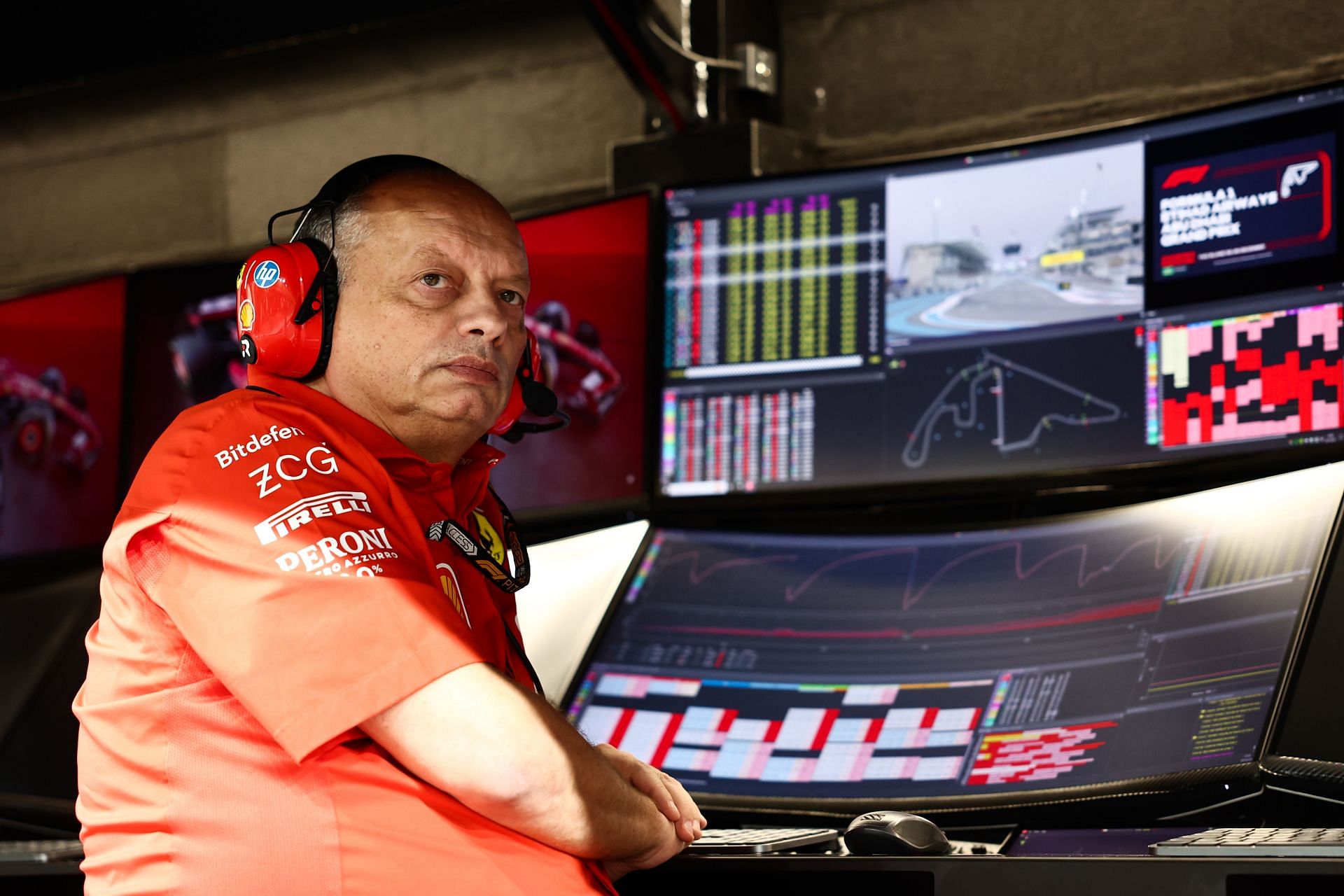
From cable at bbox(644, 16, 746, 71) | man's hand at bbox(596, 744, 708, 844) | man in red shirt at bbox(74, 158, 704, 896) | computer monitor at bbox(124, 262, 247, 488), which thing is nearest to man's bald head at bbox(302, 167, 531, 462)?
man in red shirt at bbox(74, 158, 704, 896)

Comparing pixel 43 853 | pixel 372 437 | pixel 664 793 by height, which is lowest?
pixel 43 853

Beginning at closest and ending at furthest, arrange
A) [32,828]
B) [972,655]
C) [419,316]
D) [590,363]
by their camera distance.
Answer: [419,316], [972,655], [32,828], [590,363]

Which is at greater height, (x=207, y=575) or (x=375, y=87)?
(x=375, y=87)

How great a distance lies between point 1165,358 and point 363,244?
1.17m

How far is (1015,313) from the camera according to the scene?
2209mm

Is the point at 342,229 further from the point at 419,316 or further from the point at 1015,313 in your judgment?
the point at 1015,313

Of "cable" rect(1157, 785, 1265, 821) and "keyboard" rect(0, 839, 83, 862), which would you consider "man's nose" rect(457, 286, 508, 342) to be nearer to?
"keyboard" rect(0, 839, 83, 862)

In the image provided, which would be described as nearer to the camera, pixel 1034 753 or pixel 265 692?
pixel 265 692

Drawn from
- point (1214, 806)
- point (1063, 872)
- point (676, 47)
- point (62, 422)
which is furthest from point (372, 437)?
point (62, 422)

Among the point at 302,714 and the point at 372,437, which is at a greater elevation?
the point at 372,437

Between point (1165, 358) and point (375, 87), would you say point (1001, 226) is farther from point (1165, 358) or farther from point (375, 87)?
point (375, 87)

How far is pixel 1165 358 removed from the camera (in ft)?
6.85

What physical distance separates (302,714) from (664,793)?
0.39m


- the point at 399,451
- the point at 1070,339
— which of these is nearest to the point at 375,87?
the point at 1070,339
